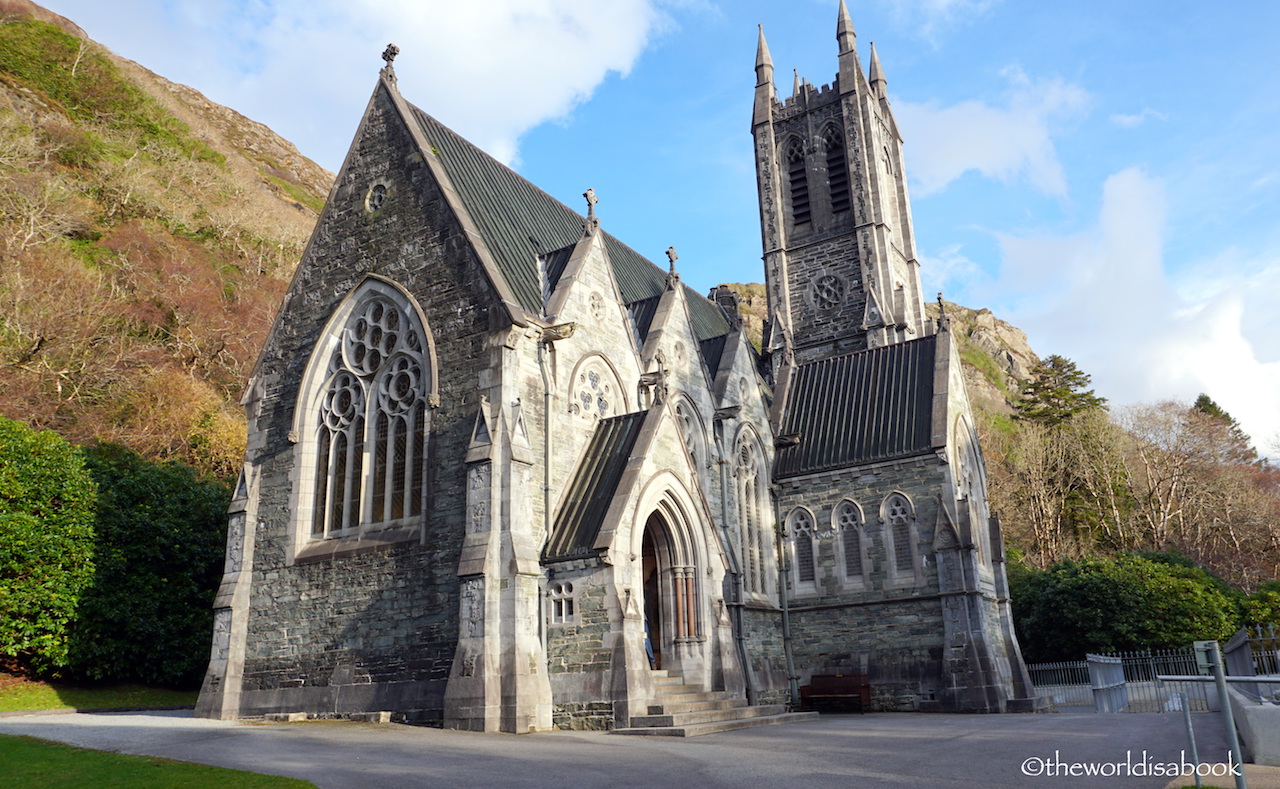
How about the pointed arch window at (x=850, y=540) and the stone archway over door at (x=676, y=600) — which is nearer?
the stone archway over door at (x=676, y=600)

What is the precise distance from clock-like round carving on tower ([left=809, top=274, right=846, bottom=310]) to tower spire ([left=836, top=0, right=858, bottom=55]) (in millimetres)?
11191

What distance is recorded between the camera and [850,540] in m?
26.0

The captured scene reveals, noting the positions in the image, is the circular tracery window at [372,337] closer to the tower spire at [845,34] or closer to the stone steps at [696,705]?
the stone steps at [696,705]

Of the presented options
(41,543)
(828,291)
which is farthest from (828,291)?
(41,543)

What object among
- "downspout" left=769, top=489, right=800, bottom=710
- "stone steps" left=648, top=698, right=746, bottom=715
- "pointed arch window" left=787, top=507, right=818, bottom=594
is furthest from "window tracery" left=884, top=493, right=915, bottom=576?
"stone steps" left=648, top=698, right=746, bottom=715

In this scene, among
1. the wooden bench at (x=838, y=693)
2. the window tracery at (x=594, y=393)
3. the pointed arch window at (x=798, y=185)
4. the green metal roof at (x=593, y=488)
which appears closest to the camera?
the green metal roof at (x=593, y=488)

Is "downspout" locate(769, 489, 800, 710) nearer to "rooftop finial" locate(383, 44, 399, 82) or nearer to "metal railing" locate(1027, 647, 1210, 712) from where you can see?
"metal railing" locate(1027, 647, 1210, 712)

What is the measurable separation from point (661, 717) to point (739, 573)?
762 cm

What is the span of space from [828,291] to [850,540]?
54.5 ft

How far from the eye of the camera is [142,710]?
21250 mm

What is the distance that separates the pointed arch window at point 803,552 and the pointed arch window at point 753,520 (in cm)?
85

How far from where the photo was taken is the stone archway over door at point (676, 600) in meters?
18.9

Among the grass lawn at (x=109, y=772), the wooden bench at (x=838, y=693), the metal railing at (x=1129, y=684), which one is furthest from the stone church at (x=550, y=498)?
the grass lawn at (x=109, y=772)

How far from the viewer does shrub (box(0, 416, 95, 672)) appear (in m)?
20.1
